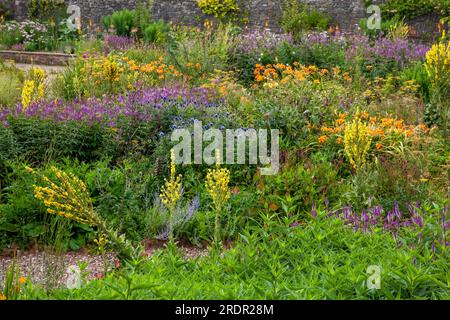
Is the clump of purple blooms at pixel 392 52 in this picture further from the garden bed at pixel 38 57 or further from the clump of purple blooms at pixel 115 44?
the garden bed at pixel 38 57

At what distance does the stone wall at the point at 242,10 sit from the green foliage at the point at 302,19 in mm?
380

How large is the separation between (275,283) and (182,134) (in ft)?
10.9

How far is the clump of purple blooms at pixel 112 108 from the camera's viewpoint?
23.1 ft

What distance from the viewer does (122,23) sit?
17078mm

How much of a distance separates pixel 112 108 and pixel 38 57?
8699 mm

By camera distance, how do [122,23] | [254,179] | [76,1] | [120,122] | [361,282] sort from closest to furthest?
[361,282]
[254,179]
[120,122]
[122,23]
[76,1]

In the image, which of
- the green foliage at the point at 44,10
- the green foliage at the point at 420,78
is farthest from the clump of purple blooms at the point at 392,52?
the green foliage at the point at 44,10

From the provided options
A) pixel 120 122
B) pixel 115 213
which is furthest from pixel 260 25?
pixel 115 213

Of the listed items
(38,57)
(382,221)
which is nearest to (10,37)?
(38,57)

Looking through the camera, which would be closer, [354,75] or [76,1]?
[354,75]

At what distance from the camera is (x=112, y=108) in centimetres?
754

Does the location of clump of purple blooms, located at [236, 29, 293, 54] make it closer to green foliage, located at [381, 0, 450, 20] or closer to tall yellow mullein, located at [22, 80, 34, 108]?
green foliage, located at [381, 0, 450, 20]

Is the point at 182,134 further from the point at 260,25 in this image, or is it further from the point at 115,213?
the point at 260,25

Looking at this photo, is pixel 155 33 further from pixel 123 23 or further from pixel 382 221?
pixel 382 221
